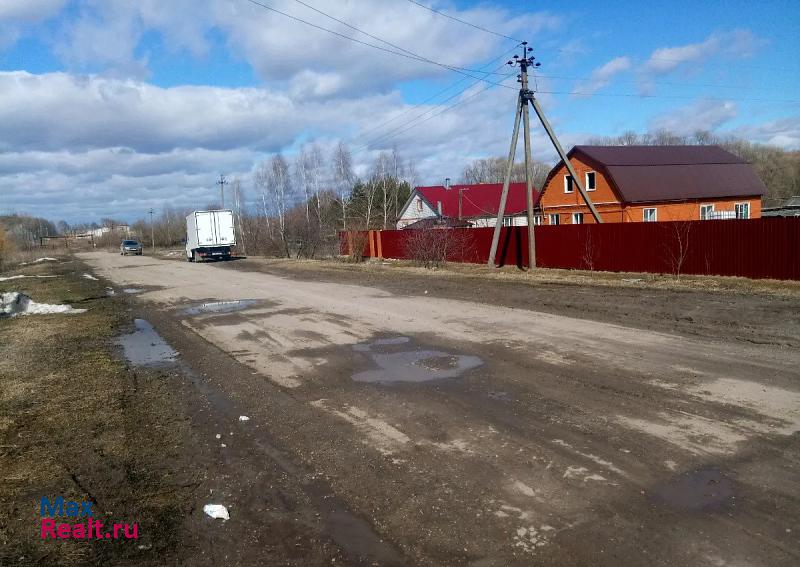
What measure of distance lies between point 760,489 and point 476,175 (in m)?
91.8

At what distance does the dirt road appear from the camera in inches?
144

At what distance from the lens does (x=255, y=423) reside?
613cm

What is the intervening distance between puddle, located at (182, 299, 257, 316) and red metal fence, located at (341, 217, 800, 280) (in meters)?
12.8

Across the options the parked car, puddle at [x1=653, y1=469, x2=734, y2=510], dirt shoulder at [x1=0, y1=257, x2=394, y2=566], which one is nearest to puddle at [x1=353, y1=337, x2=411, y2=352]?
dirt shoulder at [x1=0, y1=257, x2=394, y2=566]

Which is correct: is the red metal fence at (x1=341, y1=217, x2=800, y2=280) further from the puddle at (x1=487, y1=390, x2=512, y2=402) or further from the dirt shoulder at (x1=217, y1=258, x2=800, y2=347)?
the puddle at (x1=487, y1=390, x2=512, y2=402)

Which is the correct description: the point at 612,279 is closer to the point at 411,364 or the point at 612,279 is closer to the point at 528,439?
the point at 411,364

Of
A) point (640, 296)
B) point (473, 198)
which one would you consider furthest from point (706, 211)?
point (473, 198)

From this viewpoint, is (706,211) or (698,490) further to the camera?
(706,211)

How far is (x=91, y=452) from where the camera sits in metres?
5.38

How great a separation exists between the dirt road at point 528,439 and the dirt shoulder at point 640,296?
10.1 inches

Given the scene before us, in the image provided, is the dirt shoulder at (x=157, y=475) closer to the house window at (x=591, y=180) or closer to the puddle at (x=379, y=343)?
the puddle at (x=379, y=343)

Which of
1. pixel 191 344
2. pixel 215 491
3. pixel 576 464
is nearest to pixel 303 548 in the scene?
pixel 215 491

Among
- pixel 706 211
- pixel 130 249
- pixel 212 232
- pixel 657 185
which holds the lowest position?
pixel 706 211

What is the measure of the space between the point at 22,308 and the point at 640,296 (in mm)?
17163
